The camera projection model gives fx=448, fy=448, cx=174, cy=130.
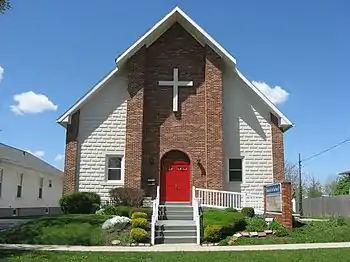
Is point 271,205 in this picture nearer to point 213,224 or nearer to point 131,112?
point 213,224

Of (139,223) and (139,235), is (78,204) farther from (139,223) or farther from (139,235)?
(139,235)

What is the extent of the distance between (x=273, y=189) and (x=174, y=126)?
6854 millimetres

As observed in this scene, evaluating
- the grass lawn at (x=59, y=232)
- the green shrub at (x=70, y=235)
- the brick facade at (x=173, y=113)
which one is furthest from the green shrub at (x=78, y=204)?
the green shrub at (x=70, y=235)

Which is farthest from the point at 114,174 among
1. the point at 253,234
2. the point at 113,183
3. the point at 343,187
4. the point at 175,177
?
the point at 343,187

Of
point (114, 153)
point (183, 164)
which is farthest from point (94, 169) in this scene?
point (183, 164)

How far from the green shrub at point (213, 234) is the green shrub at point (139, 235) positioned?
2249mm

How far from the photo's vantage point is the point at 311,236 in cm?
1698

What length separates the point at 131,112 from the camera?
23.9 metres

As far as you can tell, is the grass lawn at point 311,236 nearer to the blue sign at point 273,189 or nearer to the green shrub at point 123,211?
the blue sign at point 273,189

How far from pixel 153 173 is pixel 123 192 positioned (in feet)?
6.73

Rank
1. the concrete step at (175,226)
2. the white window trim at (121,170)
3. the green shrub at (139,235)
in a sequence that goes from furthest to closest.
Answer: the white window trim at (121,170) < the concrete step at (175,226) < the green shrub at (139,235)

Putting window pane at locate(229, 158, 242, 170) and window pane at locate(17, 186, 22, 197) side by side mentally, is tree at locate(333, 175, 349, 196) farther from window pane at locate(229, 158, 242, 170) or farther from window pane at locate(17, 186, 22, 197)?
window pane at locate(17, 186, 22, 197)

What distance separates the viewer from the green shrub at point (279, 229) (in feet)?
56.1

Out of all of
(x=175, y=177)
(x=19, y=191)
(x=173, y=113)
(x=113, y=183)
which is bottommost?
(x=19, y=191)
